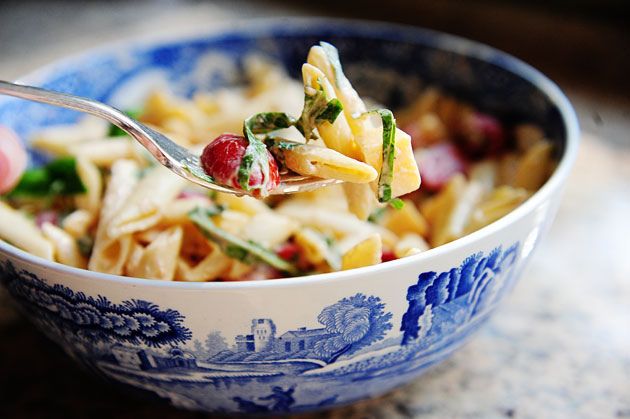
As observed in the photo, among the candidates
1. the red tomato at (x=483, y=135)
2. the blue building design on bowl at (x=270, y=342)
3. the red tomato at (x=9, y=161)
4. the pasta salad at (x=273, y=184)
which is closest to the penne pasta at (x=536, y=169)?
the pasta salad at (x=273, y=184)

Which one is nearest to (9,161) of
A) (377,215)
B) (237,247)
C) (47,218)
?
(47,218)

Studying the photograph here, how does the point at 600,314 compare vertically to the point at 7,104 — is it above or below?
below

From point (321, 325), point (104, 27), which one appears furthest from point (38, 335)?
point (104, 27)

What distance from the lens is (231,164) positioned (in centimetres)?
53

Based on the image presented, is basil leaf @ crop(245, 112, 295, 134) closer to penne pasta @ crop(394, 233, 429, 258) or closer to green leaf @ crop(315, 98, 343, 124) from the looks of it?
green leaf @ crop(315, 98, 343, 124)

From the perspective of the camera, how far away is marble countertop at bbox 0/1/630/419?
67cm

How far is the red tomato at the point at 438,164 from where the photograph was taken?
2.80 ft

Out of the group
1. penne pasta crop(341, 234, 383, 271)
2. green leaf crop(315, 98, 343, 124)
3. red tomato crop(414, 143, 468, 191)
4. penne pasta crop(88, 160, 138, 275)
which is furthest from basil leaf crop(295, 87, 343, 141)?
red tomato crop(414, 143, 468, 191)

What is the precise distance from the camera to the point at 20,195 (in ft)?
2.69

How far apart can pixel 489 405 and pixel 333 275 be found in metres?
0.27

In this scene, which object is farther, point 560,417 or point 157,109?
point 157,109

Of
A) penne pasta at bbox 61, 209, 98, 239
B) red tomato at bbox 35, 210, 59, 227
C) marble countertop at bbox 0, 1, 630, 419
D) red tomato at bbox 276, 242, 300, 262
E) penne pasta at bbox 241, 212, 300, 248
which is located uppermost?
penne pasta at bbox 241, 212, 300, 248

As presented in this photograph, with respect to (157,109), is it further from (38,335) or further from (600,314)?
(600,314)

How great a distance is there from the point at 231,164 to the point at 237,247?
0.12 meters
